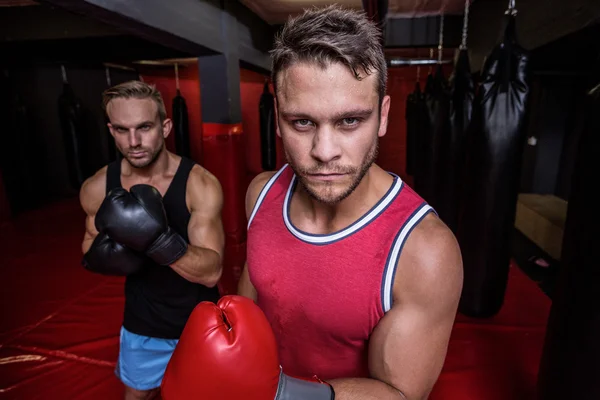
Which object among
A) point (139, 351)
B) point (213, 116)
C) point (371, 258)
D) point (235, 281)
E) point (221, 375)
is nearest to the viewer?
point (221, 375)

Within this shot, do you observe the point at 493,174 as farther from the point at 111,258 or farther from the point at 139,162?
the point at 111,258

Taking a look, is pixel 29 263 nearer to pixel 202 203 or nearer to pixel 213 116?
pixel 213 116

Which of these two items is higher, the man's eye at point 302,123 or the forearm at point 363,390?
the man's eye at point 302,123

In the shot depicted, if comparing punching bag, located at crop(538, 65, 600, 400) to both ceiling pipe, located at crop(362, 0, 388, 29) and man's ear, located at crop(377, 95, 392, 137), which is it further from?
ceiling pipe, located at crop(362, 0, 388, 29)

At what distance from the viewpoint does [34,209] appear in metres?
7.14

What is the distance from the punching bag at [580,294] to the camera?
125cm

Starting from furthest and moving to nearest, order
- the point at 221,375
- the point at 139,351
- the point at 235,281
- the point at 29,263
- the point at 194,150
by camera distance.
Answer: the point at 194,150 < the point at 29,263 < the point at 235,281 < the point at 139,351 < the point at 221,375

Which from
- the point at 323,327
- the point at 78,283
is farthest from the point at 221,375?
the point at 78,283

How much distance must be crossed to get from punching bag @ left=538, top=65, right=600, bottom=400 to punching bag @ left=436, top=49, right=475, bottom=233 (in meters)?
1.31

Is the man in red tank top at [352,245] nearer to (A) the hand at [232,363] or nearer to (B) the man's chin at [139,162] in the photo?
(A) the hand at [232,363]

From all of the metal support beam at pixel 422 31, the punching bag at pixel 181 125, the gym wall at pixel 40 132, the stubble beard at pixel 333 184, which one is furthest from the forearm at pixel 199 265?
the gym wall at pixel 40 132

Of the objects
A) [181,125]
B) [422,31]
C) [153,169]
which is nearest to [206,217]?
[153,169]

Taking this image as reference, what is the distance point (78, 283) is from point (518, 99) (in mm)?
4296

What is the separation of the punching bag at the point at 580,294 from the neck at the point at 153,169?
1972mm
